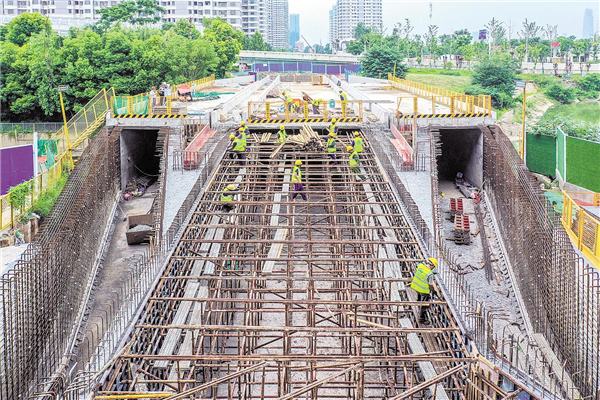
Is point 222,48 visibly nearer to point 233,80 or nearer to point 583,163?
point 233,80

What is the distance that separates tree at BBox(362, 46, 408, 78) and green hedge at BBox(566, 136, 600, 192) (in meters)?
38.9

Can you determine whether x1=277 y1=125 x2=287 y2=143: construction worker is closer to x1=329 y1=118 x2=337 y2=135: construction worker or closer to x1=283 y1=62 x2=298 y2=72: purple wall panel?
x1=329 y1=118 x2=337 y2=135: construction worker

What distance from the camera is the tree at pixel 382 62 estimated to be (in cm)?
6003

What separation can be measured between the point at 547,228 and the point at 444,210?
24.2 ft

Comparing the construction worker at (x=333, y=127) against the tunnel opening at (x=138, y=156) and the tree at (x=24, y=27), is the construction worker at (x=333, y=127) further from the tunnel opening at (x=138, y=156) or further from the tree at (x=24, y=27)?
the tree at (x=24, y=27)

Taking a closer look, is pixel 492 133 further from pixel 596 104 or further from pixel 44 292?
pixel 596 104

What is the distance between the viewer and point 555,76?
77.6 meters

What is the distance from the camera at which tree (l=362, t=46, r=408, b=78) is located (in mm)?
60031

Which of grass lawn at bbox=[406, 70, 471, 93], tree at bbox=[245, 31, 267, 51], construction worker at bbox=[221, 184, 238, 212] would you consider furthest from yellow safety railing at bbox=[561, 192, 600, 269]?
tree at bbox=[245, 31, 267, 51]

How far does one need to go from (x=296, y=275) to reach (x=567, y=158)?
42.7ft

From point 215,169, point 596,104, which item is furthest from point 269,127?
point 596,104

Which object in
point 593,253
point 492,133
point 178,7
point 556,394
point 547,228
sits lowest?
point 556,394

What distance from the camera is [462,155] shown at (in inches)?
923

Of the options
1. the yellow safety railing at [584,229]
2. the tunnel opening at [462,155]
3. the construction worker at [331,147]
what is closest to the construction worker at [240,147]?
the construction worker at [331,147]
